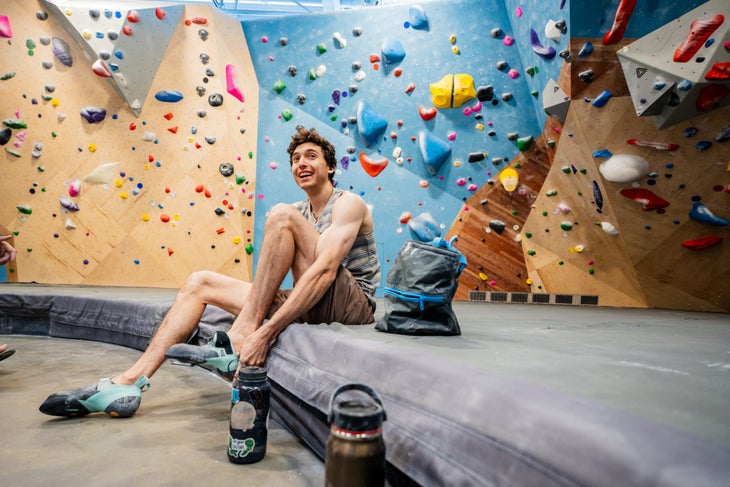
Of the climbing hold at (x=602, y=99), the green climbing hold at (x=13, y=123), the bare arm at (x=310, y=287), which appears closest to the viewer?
the bare arm at (x=310, y=287)

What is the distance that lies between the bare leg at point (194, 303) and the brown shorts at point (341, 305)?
14.3 inches

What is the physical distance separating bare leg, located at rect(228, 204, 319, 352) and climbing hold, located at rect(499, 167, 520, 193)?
96.4 inches

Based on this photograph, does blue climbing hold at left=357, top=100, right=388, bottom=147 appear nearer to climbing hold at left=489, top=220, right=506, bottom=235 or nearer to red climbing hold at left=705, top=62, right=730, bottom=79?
climbing hold at left=489, top=220, right=506, bottom=235

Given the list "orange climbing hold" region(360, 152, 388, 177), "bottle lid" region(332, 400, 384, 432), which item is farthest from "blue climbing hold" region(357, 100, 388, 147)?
"bottle lid" region(332, 400, 384, 432)

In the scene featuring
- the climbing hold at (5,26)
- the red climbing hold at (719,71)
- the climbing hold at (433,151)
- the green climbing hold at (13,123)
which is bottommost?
the green climbing hold at (13,123)

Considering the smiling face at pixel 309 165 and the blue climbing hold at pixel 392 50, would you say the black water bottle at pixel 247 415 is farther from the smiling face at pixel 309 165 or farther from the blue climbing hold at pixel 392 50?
the blue climbing hold at pixel 392 50

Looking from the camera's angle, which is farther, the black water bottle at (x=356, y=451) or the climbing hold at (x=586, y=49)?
the climbing hold at (x=586, y=49)

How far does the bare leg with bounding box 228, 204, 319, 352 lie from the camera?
1605 millimetres

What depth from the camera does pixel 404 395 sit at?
98 cm

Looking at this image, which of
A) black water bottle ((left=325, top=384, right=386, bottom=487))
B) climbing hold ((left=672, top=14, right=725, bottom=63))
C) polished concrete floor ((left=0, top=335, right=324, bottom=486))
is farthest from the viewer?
climbing hold ((left=672, top=14, right=725, bottom=63))

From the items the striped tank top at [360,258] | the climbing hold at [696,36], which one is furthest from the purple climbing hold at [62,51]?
the climbing hold at [696,36]

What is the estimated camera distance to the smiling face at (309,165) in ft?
5.94

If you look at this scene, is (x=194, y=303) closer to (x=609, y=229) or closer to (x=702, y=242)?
(x=609, y=229)

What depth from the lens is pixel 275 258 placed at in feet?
5.26
